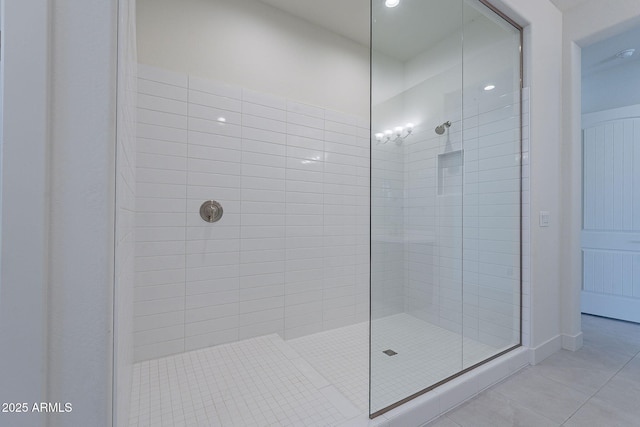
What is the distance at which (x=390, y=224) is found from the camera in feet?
5.63

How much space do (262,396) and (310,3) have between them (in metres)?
2.76

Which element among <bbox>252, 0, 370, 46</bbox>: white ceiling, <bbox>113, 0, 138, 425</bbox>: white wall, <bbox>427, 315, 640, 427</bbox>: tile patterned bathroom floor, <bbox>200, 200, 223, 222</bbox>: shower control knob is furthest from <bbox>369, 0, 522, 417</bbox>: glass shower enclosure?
<bbox>113, 0, 138, 425</bbox>: white wall

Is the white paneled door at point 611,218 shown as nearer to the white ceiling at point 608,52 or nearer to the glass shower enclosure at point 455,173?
the white ceiling at point 608,52

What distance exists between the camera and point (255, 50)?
2113mm

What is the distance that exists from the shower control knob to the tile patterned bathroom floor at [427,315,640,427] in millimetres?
1777

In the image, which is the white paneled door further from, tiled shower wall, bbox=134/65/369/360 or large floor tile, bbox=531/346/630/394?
tiled shower wall, bbox=134/65/369/360

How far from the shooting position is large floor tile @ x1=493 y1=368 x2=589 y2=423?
55.7 inches

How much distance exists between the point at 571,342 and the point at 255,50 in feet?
11.1

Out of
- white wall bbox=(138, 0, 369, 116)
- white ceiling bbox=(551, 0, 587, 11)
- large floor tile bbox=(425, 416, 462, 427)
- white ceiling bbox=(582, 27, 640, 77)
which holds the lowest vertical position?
large floor tile bbox=(425, 416, 462, 427)

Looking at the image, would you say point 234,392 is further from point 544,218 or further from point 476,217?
point 544,218

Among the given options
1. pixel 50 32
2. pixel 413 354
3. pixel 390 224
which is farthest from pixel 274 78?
pixel 413 354

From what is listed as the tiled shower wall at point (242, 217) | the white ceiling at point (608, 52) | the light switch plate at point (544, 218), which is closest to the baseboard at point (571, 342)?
the light switch plate at point (544, 218)

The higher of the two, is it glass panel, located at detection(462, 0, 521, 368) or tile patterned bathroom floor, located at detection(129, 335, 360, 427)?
glass panel, located at detection(462, 0, 521, 368)

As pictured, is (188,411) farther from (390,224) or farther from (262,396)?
(390,224)
